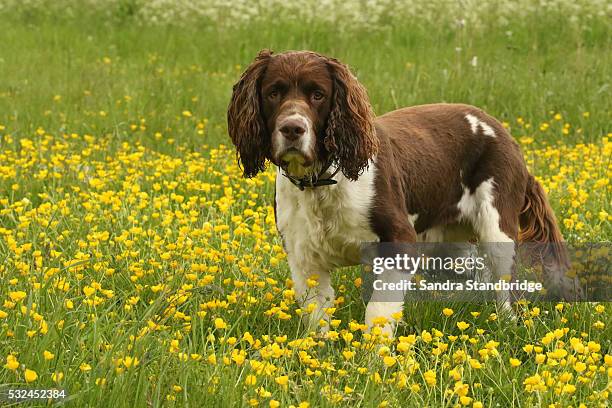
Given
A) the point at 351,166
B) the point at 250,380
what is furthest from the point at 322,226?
the point at 250,380

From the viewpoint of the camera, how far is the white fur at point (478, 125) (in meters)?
4.96

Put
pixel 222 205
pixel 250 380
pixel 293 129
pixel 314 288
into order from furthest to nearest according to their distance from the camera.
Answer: pixel 222 205, pixel 314 288, pixel 293 129, pixel 250 380

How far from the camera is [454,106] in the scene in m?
5.09

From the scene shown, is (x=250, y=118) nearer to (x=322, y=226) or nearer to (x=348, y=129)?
(x=348, y=129)

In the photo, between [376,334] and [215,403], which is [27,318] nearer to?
[215,403]

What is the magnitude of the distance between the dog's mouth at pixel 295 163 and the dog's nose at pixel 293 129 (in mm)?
64

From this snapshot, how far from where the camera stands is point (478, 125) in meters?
4.98

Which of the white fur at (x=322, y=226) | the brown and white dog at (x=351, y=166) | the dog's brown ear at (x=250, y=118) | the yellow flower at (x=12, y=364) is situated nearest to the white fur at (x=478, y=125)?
the brown and white dog at (x=351, y=166)

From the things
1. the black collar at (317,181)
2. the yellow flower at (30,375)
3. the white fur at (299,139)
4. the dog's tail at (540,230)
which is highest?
the white fur at (299,139)

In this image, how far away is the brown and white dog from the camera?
4.14 m

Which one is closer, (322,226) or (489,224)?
(322,226)

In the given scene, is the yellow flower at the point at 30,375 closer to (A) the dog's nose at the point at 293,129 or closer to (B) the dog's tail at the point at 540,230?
(A) the dog's nose at the point at 293,129

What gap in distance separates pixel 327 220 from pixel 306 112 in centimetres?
53

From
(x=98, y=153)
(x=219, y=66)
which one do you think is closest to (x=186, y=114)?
(x=98, y=153)
